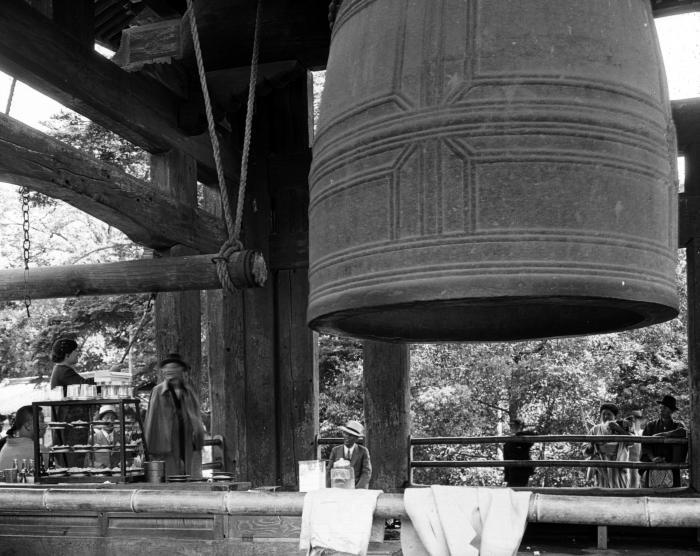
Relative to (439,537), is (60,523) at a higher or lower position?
lower

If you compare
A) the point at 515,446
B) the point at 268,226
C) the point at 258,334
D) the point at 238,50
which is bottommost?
the point at 515,446

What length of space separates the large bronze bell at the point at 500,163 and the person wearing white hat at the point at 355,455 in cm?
574

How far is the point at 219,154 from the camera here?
15.7 feet

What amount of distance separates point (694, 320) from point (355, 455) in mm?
3130

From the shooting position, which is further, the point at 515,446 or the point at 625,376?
the point at 625,376

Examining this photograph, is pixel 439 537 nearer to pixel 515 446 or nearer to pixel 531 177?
pixel 531 177

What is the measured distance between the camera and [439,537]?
2.68 metres

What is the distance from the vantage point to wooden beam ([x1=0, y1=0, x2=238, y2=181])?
202 inches

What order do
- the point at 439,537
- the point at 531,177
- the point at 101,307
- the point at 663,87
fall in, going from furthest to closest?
the point at 101,307, the point at 439,537, the point at 663,87, the point at 531,177

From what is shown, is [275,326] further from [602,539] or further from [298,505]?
[298,505]

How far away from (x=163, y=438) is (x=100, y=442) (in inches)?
19.7

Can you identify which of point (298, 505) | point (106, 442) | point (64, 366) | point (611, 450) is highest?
point (64, 366)

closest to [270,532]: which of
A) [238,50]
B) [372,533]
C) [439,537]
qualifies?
[372,533]

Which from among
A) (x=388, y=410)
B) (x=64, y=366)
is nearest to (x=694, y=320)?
(x=388, y=410)
